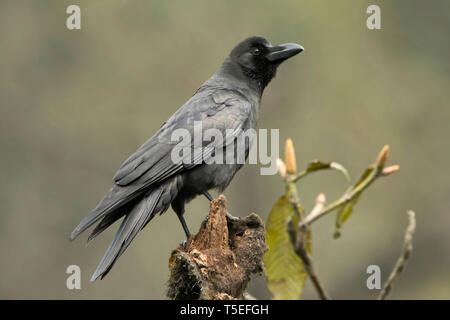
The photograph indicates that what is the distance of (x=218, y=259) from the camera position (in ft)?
13.4

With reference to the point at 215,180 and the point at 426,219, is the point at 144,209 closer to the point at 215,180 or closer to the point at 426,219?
the point at 215,180

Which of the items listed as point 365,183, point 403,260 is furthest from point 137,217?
point 403,260

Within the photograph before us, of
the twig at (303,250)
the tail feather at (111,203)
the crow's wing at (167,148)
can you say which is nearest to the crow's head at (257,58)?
the crow's wing at (167,148)

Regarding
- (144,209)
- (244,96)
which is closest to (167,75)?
(244,96)

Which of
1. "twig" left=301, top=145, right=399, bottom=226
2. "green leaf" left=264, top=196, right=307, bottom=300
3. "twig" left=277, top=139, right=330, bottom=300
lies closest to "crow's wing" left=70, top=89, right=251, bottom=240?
"green leaf" left=264, top=196, right=307, bottom=300

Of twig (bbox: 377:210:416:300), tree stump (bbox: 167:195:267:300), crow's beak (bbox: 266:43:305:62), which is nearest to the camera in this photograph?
twig (bbox: 377:210:416:300)

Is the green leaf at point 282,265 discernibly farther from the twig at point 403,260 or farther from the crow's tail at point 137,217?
the crow's tail at point 137,217

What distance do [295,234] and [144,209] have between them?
10.5 feet

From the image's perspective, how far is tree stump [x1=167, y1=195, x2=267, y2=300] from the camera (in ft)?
12.9

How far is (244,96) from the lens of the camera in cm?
597

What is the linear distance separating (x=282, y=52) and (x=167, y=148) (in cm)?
167

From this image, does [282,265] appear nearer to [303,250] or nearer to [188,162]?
[303,250]

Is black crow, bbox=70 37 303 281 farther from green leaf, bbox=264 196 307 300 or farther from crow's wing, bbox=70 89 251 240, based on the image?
green leaf, bbox=264 196 307 300

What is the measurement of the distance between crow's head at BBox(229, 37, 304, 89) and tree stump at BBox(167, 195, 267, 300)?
2.04 metres
